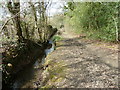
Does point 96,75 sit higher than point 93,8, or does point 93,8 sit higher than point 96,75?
point 93,8

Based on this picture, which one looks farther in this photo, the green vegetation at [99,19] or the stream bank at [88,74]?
the green vegetation at [99,19]

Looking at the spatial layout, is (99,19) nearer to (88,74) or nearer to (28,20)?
(28,20)

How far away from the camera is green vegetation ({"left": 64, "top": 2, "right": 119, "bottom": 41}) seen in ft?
31.6

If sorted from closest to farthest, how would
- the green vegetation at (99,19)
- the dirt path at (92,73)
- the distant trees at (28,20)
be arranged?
the dirt path at (92,73) → the green vegetation at (99,19) → the distant trees at (28,20)

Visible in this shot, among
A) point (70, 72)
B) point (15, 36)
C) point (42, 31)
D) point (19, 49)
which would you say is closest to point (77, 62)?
point (70, 72)

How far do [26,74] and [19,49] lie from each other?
8.06 ft

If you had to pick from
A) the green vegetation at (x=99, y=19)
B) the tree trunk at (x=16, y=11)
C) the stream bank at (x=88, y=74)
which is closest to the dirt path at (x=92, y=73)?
the stream bank at (x=88, y=74)

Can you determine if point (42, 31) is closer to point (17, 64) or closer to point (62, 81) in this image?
point (17, 64)

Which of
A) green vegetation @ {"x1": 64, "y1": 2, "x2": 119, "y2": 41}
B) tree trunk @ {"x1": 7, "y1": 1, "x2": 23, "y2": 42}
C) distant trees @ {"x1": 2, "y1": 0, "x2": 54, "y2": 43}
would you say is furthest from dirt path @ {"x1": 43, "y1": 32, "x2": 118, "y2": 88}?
distant trees @ {"x1": 2, "y1": 0, "x2": 54, "y2": 43}

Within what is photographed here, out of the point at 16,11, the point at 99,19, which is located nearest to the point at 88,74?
the point at 16,11

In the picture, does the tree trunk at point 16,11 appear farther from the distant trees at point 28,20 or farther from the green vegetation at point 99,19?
the green vegetation at point 99,19

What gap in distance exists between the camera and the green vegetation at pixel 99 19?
31.6ft

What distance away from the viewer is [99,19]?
1353cm

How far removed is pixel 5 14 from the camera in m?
11.3
